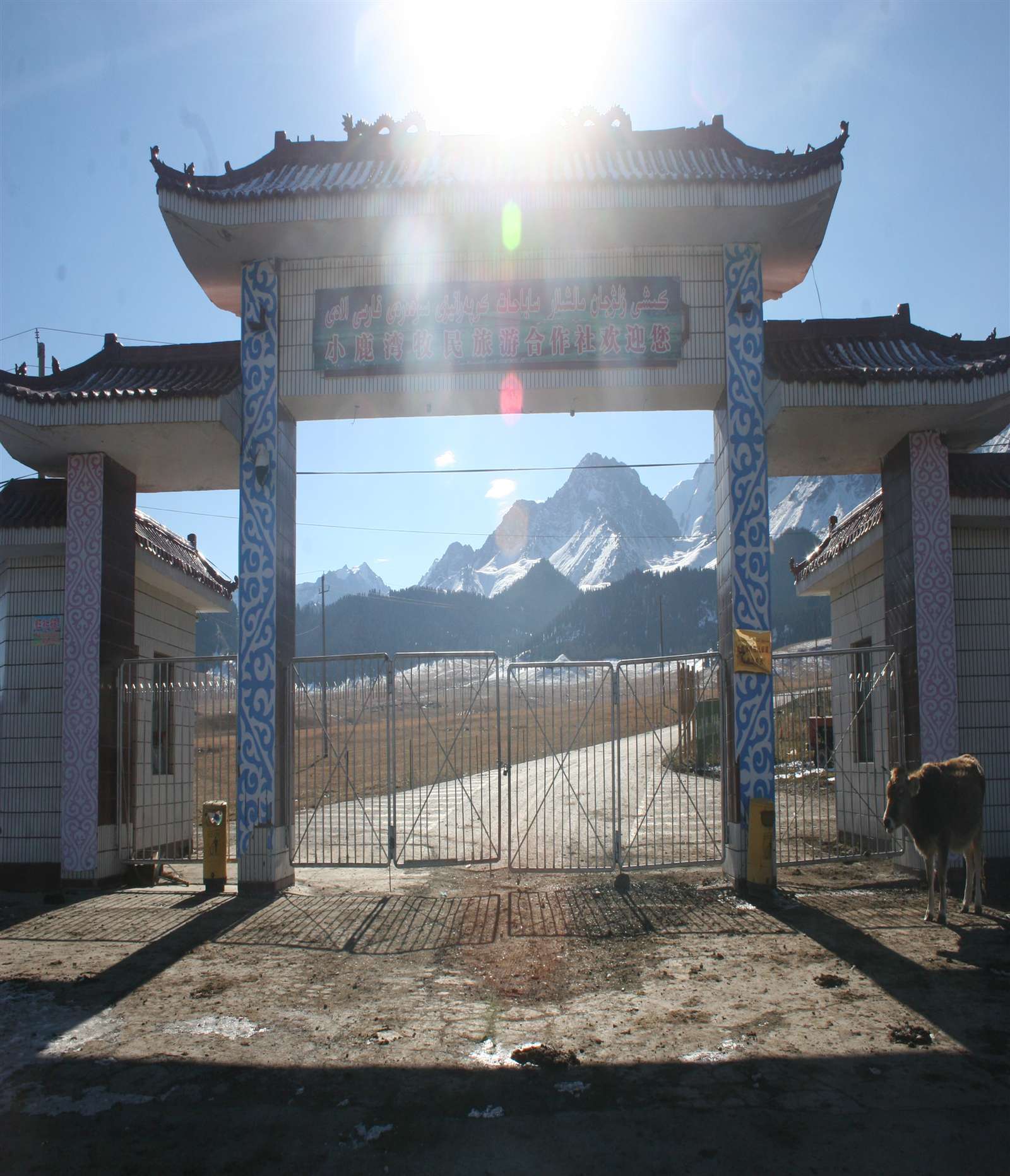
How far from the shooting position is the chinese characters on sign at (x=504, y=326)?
9461 millimetres

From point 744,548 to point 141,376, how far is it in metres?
6.80

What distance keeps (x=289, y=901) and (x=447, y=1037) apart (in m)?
4.06

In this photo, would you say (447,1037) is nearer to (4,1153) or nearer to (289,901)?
(4,1153)

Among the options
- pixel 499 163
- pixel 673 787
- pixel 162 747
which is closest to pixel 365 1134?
pixel 162 747

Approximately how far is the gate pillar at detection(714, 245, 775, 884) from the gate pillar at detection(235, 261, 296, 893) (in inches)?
176

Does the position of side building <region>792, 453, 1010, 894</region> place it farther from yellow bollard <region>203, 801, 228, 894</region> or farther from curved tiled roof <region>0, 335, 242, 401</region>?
curved tiled roof <region>0, 335, 242, 401</region>

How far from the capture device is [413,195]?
29.7ft

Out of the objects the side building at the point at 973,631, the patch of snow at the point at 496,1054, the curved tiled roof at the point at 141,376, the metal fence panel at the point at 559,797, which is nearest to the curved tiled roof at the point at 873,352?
the side building at the point at 973,631

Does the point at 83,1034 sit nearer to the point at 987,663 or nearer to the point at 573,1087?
the point at 573,1087

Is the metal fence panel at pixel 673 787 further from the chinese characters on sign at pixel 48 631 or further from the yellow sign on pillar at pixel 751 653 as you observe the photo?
the chinese characters on sign at pixel 48 631

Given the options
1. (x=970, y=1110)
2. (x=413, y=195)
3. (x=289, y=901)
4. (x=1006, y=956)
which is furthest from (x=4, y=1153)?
(x=413, y=195)

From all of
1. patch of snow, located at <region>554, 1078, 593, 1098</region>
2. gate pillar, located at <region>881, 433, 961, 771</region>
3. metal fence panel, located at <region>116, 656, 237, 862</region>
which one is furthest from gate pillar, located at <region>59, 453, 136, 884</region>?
gate pillar, located at <region>881, 433, 961, 771</region>

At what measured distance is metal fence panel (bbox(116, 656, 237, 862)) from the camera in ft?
33.4

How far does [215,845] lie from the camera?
9.49 metres
